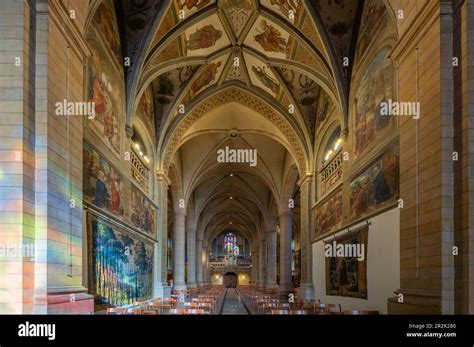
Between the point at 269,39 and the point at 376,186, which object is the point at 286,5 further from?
the point at 376,186

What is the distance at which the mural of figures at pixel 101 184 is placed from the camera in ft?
38.4

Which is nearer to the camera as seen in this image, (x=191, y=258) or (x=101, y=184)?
(x=101, y=184)

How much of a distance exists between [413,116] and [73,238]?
720 cm

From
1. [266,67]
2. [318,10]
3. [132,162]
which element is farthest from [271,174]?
[318,10]

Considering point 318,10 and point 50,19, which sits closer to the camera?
point 50,19

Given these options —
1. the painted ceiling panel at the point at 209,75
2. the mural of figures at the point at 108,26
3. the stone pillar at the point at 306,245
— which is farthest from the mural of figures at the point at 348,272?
the mural of figures at the point at 108,26

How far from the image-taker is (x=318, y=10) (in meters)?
15.5

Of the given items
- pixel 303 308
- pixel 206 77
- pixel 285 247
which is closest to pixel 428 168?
pixel 303 308

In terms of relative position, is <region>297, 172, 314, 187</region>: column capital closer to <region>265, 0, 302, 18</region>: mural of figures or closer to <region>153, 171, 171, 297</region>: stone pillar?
<region>153, 171, 171, 297</region>: stone pillar

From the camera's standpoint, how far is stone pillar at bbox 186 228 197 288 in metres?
41.2

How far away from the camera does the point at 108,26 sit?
46.3 feet

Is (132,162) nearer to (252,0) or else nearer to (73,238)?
(252,0)

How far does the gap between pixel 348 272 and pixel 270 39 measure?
9591mm

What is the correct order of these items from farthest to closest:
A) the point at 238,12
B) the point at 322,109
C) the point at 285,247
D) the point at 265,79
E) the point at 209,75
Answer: the point at 285,247 < the point at 265,79 < the point at 209,75 < the point at 322,109 < the point at 238,12
